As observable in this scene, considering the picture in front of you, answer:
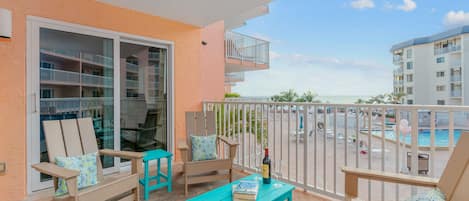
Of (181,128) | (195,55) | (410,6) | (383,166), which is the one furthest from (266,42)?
(410,6)

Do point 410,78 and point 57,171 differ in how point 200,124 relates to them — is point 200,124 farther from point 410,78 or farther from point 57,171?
point 410,78

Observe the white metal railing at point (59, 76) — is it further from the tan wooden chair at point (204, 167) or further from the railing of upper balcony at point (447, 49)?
the railing of upper balcony at point (447, 49)

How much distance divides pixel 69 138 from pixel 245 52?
714 cm

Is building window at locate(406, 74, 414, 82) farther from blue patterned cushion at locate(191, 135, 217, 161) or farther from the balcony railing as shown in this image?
the balcony railing

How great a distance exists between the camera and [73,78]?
3.04 meters

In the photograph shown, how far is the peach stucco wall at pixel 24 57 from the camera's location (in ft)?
8.30

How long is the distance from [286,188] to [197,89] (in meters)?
2.85

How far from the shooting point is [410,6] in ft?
75.3

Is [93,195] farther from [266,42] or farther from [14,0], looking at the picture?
[266,42]

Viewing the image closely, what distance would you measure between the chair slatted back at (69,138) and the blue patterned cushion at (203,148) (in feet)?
3.48

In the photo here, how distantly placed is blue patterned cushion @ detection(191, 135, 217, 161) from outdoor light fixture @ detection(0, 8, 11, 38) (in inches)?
85.4

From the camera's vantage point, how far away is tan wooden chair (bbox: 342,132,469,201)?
136 cm

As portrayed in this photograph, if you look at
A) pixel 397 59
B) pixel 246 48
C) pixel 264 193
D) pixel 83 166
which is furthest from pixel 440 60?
pixel 83 166

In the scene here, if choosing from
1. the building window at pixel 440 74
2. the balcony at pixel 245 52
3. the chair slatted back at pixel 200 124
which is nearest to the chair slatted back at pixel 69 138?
the chair slatted back at pixel 200 124
